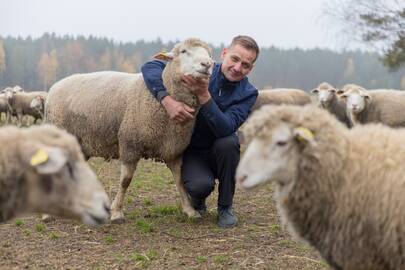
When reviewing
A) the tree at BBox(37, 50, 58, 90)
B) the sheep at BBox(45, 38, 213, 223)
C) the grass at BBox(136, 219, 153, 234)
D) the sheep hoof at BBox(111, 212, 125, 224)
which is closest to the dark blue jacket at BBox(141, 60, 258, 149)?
the sheep at BBox(45, 38, 213, 223)

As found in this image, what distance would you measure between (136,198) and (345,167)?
14.1 feet

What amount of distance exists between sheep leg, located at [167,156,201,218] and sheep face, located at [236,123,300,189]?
2.60m

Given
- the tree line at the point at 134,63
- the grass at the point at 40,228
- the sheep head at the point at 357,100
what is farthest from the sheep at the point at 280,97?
the tree line at the point at 134,63

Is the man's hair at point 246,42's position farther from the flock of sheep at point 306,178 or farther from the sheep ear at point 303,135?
the sheep ear at point 303,135

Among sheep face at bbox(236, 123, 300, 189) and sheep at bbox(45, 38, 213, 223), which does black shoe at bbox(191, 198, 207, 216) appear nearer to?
sheep at bbox(45, 38, 213, 223)

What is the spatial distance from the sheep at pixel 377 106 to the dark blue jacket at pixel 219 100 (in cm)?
550

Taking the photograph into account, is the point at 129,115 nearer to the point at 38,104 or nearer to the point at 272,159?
the point at 272,159

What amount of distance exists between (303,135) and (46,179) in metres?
1.42

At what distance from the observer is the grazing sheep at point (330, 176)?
2.80m

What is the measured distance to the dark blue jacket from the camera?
509cm

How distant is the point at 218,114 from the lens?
4.86 metres


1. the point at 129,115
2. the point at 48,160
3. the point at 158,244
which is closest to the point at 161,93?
the point at 129,115

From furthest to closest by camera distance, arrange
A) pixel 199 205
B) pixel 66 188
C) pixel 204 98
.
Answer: pixel 199 205, pixel 204 98, pixel 66 188

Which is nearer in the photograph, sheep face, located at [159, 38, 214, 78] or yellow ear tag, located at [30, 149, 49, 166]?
yellow ear tag, located at [30, 149, 49, 166]
